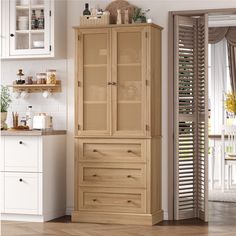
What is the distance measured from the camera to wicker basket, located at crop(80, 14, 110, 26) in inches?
252

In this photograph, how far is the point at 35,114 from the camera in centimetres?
691

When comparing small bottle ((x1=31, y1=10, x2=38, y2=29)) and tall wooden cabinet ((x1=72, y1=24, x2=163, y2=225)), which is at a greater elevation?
small bottle ((x1=31, y1=10, x2=38, y2=29))

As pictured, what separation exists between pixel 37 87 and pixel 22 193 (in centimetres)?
118

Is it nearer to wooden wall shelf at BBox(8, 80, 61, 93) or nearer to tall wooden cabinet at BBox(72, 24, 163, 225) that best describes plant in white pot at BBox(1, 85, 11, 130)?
wooden wall shelf at BBox(8, 80, 61, 93)

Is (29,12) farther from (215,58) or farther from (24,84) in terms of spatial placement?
(215,58)

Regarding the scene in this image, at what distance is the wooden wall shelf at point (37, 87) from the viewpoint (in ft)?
22.1

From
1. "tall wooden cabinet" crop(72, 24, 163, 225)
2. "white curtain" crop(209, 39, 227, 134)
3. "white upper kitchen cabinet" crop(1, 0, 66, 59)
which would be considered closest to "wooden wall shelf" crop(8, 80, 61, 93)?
"white upper kitchen cabinet" crop(1, 0, 66, 59)

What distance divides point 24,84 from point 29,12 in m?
0.75

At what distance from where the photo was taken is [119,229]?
236 inches

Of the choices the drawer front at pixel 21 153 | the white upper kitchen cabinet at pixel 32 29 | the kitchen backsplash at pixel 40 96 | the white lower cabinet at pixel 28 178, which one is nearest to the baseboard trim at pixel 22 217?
the white lower cabinet at pixel 28 178

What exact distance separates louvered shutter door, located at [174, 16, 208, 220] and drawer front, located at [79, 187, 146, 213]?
0.47 meters

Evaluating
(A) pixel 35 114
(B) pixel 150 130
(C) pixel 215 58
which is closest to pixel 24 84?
(A) pixel 35 114

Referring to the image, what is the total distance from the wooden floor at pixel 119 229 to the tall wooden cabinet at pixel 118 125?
186 mm

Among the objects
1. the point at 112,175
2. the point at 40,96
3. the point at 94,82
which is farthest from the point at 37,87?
the point at 112,175
